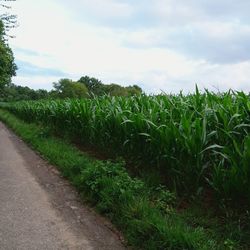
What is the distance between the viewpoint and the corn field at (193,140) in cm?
420

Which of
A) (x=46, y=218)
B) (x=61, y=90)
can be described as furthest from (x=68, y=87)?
(x=46, y=218)

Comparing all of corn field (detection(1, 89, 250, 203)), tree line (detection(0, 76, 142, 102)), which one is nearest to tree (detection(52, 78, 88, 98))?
tree line (detection(0, 76, 142, 102))

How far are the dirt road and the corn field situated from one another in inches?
47.2

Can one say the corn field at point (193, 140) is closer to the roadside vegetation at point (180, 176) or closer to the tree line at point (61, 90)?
the roadside vegetation at point (180, 176)

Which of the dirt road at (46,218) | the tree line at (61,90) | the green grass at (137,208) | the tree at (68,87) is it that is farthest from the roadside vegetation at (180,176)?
the tree at (68,87)

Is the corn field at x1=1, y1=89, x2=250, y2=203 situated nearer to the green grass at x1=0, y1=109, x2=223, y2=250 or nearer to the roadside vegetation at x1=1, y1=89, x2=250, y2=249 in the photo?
the roadside vegetation at x1=1, y1=89, x2=250, y2=249

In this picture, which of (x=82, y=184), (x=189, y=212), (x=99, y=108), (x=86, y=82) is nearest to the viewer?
(x=189, y=212)

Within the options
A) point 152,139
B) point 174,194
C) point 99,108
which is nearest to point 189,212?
point 174,194

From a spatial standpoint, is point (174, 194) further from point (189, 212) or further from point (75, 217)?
point (75, 217)

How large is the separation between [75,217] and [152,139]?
1498 mm

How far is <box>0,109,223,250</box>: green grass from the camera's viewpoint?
3686 millimetres

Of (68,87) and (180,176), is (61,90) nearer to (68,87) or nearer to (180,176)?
(68,87)

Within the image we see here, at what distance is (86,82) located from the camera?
95125 millimetres

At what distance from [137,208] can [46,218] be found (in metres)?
1.20
